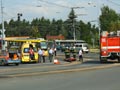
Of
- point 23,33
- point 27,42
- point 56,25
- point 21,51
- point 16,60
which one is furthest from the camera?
point 56,25

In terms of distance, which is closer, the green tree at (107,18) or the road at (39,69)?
the road at (39,69)

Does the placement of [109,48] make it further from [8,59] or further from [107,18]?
[107,18]

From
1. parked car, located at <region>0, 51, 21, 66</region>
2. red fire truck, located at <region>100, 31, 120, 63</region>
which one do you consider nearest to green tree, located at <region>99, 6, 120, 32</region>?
red fire truck, located at <region>100, 31, 120, 63</region>

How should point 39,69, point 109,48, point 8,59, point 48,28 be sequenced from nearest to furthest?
point 39,69 < point 8,59 < point 109,48 < point 48,28

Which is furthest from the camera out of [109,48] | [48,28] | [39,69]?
[48,28]

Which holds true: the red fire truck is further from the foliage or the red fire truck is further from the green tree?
the foliage

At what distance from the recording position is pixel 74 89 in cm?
1692

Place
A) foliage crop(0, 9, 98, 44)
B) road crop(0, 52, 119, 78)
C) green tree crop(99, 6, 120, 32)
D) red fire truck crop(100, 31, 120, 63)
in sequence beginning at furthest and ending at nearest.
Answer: foliage crop(0, 9, 98, 44) < green tree crop(99, 6, 120, 32) < red fire truck crop(100, 31, 120, 63) < road crop(0, 52, 119, 78)

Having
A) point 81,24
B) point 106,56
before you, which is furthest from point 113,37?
point 81,24

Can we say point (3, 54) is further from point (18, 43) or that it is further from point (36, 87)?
point (36, 87)

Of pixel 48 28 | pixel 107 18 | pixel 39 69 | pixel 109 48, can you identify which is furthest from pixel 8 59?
pixel 48 28

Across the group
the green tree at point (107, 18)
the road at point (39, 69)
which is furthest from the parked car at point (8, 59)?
the green tree at point (107, 18)

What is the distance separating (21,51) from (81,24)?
124771mm

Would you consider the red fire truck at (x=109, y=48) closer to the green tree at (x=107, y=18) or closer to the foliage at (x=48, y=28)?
the green tree at (x=107, y=18)
